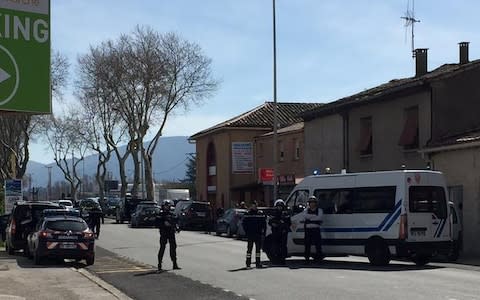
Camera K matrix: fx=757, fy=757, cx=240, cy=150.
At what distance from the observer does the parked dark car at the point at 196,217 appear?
45.5 m

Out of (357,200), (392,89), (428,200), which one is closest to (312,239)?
(357,200)

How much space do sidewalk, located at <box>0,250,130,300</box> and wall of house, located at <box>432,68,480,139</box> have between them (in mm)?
15495

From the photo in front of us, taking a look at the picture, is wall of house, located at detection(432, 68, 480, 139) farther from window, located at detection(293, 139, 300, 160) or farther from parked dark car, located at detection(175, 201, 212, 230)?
parked dark car, located at detection(175, 201, 212, 230)

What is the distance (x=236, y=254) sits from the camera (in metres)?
25.0

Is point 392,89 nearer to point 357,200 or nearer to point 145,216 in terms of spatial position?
point 357,200

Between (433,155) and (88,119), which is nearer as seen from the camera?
(433,155)

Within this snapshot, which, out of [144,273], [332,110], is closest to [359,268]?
[144,273]

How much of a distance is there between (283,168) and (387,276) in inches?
1228

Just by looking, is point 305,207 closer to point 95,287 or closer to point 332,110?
point 95,287

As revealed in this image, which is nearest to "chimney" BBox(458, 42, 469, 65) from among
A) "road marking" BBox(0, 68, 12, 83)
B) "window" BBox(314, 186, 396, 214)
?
"window" BBox(314, 186, 396, 214)

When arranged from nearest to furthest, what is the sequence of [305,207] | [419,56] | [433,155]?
[305,207] < [433,155] < [419,56]

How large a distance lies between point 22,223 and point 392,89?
1574 centimetres

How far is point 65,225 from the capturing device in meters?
21.8

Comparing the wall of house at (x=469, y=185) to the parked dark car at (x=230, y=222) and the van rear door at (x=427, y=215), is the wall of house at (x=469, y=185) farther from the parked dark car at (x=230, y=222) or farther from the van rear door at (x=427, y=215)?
the parked dark car at (x=230, y=222)
